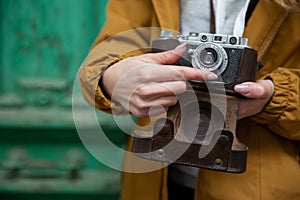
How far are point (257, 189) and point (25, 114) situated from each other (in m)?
0.73

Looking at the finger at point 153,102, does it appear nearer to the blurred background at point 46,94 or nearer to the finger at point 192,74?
the finger at point 192,74

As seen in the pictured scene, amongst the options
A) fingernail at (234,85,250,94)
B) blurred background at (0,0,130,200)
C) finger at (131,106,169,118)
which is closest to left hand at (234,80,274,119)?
fingernail at (234,85,250,94)

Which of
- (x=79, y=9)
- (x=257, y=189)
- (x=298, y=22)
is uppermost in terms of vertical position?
(x=79, y=9)

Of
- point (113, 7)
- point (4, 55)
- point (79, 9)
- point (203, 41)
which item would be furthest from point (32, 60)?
point (203, 41)

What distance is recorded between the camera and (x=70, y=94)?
4.28 ft

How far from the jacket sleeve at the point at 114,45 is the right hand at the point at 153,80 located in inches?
1.9

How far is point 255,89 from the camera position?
65 cm

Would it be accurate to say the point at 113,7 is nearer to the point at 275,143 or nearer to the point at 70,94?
the point at 275,143

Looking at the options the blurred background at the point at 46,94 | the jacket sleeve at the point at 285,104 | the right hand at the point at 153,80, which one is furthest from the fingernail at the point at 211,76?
the blurred background at the point at 46,94

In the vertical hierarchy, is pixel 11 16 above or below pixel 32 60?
above

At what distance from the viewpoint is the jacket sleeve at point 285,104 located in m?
0.70

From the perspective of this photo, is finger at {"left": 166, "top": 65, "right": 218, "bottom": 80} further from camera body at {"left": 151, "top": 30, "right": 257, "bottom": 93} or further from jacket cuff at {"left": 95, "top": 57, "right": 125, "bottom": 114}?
jacket cuff at {"left": 95, "top": 57, "right": 125, "bottom": 114}

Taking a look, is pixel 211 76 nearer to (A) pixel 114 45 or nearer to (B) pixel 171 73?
(B) pixel 171 73

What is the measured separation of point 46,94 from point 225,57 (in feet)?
2.45
